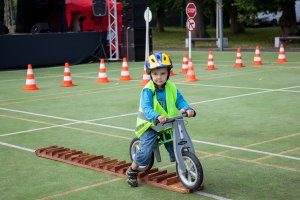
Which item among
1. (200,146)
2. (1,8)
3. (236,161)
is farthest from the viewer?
(1,8)

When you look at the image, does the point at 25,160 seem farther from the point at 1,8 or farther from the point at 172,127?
the point at 1,8

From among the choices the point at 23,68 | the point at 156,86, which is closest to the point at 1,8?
the point at 23,68

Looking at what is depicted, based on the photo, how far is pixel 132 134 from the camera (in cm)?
988

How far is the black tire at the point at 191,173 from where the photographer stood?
6161mm

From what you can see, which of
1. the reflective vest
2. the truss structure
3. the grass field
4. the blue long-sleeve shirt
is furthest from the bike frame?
the truss structure

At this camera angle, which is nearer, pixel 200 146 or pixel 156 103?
pixel 156 103

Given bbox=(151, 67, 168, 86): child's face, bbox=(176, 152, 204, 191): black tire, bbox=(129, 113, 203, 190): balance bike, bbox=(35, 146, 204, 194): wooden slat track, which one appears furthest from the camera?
bbox=(35, 146, 204, 194): wooden slat track

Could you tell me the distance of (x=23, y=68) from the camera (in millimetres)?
24719

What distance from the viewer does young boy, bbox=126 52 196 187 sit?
634 cm

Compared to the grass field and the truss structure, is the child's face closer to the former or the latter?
the grass field

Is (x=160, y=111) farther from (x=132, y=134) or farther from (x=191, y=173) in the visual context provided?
(x=132, y=134)

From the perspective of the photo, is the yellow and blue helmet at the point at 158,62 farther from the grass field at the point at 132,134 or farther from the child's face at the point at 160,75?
the grass field at the point at 132,134

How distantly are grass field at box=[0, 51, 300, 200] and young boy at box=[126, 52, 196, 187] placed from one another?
410 millimetres

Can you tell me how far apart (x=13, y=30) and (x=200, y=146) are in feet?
80.7
